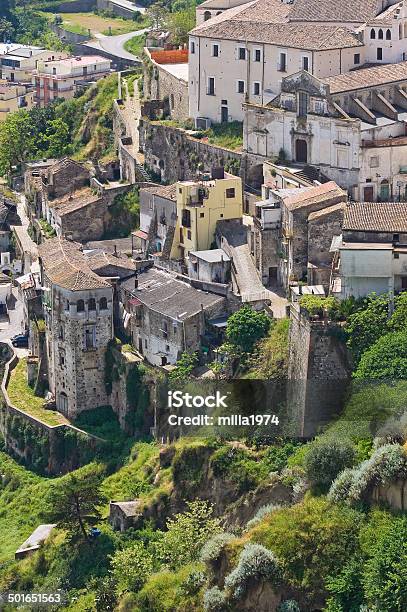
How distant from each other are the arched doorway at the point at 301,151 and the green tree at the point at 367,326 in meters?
12.4

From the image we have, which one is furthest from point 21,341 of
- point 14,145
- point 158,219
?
point 14,145

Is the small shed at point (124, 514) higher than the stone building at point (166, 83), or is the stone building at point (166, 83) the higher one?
the stone building at point (166, 83)

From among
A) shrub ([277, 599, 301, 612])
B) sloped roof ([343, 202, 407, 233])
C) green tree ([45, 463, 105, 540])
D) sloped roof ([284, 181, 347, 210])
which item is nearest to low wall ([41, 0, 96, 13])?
sloped roof ([284, 181, 347, 210])

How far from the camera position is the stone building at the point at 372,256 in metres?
61.2

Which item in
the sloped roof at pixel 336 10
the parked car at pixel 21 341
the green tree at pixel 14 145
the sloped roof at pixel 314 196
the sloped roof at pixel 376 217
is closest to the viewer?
the sloped roof at pixel 376 217

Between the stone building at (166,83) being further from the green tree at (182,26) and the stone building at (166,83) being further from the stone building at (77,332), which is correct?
the stone building at (77,332)

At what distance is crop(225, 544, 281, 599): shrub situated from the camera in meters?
53.3

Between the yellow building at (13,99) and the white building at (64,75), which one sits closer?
the white building at (64,75)

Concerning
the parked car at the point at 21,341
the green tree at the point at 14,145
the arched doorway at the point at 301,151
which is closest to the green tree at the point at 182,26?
the green tree at the point at 14,145

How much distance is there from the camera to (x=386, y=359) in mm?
58844

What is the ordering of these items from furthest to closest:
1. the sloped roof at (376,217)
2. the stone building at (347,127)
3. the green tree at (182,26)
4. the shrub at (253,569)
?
the green tree at (182,26)
the stone building at (347,127)
the sloped roof at (376,217)
the shrub at (253,569)

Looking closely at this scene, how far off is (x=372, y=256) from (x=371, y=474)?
389 inches

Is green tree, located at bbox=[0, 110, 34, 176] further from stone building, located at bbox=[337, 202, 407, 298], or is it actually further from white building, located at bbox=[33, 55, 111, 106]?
stone building, located at bbox=[337, 202, 407, 298]

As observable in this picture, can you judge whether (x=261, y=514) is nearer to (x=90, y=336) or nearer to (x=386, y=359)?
(x=386, y=359)
